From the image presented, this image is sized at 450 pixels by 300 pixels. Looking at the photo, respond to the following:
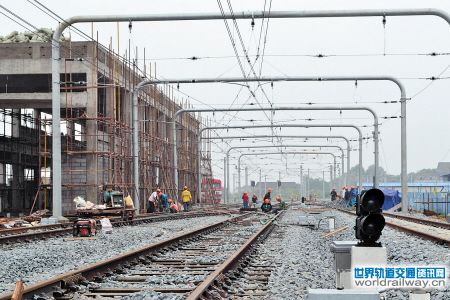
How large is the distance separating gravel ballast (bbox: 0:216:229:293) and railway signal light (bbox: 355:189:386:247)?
4852 millimetres

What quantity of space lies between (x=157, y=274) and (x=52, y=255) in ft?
12.3

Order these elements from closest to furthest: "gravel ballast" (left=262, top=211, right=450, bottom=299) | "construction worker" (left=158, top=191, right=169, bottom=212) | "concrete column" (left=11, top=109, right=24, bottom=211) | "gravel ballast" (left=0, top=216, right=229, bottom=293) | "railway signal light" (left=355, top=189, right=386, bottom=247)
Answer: "railway signal light" (left=355, top=189, right=386, bottom=247)
"gravel ballast" (left=262, top=211, right=450, bottom=299)
"gravel ballast" (left=0, top=216, right=229, bottom=293)
"construction worker" (left=158, top=191, right=169, bottom=212)
"concrete column" (left=11, top=109, right=24, bottom=211)

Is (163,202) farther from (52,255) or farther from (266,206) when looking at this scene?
(52,255)

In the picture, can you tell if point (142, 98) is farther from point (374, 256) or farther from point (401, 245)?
point (374, 256)

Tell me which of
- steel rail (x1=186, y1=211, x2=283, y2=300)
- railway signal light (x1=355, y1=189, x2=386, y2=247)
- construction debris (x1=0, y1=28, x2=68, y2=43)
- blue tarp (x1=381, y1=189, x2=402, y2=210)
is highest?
construction debris (x1=0, y1=28, x2=68, y2=43)

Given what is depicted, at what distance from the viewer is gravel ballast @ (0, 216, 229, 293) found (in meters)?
10.7

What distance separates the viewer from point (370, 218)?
6793 millimetres

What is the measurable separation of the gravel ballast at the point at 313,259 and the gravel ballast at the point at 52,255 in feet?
11.3

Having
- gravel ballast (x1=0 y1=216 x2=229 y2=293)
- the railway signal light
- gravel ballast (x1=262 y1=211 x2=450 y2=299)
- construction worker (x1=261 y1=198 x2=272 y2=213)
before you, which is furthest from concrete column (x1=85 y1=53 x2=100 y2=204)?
the railway signal light

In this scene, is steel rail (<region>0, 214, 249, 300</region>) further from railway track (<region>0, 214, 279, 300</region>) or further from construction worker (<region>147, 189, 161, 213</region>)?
construction worker (<region>147, 189, 161, 213</region>)

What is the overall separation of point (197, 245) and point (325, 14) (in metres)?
8.16

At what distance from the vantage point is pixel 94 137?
37125mm

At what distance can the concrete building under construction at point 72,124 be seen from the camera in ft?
122

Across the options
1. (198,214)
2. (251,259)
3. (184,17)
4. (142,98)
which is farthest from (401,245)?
(142,98)
